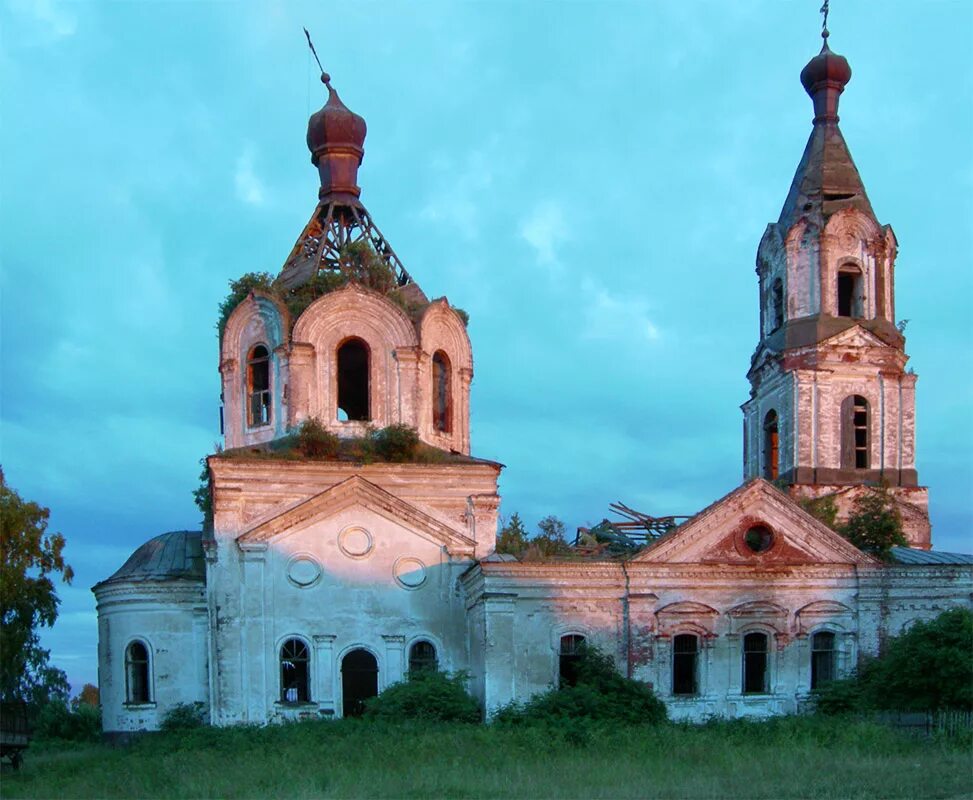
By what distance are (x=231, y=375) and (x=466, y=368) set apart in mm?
4671

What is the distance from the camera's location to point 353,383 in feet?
Result: 94.4

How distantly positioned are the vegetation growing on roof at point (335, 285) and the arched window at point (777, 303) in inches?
352

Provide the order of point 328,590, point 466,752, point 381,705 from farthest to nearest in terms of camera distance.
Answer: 1. point 328,590
2. point 381,705
3. point 466,752

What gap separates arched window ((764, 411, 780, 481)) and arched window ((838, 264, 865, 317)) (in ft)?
9.76

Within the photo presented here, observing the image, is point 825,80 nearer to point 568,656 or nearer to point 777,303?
point 777,303

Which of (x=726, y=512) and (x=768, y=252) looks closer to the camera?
(x=726, y=512)

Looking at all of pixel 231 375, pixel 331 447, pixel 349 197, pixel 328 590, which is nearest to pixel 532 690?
pixel 328 590

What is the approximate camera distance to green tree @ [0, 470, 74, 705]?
27.3 meters

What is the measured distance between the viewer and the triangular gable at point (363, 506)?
25172 millimetres

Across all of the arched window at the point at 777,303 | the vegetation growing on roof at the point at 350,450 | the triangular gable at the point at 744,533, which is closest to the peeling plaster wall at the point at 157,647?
the vegetation growing on roof at the point at 350,450

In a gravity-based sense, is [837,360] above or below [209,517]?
above

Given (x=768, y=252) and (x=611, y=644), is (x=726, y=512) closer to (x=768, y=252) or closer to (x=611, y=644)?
(x=611, y=644)

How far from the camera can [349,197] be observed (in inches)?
1175

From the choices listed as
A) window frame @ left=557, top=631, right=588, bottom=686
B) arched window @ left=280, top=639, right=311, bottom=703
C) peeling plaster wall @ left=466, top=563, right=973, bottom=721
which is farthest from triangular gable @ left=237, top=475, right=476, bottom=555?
window frame @ left=557, top=631, right=588, bottom=686
